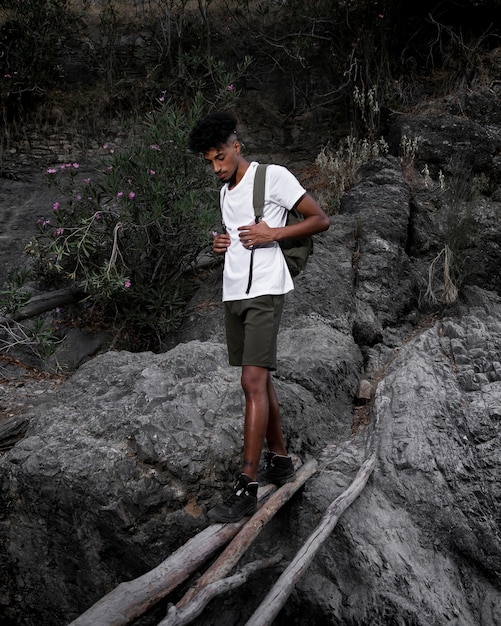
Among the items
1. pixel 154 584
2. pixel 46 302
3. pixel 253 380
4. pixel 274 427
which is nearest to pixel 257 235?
pixel 253 380

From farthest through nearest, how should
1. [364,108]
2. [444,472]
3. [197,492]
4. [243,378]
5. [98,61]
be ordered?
1. [98,61]
2. [364,108]
3. [444,472]
4. [197,492]
5. [243,378]

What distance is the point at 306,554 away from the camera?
120 inches

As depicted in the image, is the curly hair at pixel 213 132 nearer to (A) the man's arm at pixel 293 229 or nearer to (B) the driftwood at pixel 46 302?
(A) the man's arm at pixel 293 229

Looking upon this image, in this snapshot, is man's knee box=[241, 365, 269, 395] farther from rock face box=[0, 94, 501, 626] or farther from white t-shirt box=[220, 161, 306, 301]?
rock face box=[0, 94, 501, 626]

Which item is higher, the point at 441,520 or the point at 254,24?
the point at 254,24

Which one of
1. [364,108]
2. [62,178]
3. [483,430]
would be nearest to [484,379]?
[483,430]

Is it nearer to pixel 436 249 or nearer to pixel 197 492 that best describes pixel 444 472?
pixel 197 492

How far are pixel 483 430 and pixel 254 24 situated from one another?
28.2ft

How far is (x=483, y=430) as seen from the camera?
151 inches

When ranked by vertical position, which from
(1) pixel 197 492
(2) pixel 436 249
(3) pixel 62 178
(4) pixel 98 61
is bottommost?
(1) pixel 197 492

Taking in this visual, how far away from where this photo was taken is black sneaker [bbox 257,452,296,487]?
136 inches

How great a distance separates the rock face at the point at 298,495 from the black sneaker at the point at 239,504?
0.31 meters

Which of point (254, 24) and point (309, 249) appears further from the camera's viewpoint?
point (254, 24)

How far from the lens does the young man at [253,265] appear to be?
3.14 m
